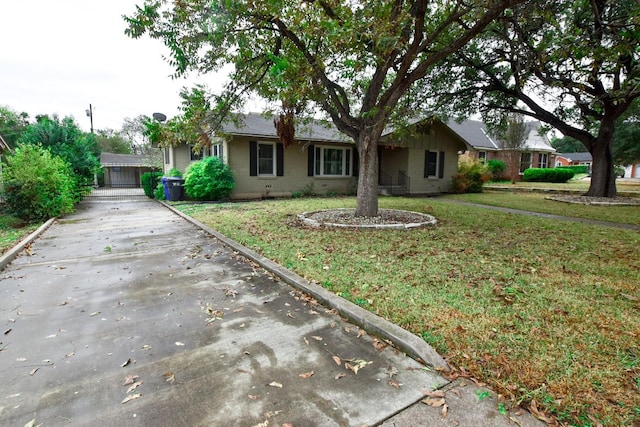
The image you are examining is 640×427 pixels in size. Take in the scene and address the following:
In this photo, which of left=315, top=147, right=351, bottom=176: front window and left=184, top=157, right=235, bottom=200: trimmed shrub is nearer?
left=184, top=157, right=235, bottom=200: trimmed shrub

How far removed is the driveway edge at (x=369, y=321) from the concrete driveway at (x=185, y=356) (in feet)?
0.30

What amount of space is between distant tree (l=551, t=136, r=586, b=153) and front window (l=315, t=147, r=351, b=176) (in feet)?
196

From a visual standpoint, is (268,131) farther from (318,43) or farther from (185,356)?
(185,356)

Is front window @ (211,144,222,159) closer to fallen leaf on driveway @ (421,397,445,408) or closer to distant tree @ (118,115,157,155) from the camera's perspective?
fallen leaf on driveway @ (421,397,445,408)

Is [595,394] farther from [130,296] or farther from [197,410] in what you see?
[130,296]

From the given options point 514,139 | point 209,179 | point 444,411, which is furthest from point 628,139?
point 444,411

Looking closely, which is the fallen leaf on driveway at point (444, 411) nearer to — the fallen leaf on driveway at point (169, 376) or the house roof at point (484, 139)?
the fallen leaf on driveway at point (169, 376)

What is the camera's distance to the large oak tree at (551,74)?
7.78 metres

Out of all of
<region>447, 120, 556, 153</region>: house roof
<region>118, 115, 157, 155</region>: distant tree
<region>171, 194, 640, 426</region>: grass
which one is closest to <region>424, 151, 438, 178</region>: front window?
<region>171, 194, 640, 426</region>: grass

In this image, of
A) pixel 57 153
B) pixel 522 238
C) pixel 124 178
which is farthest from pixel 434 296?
pixel 124 178

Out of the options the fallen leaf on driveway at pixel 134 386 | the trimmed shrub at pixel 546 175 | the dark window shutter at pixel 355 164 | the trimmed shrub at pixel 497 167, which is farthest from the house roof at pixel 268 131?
the trimmed shrub at pixel 546 175

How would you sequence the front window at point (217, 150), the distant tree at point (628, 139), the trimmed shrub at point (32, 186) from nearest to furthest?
1. the trimmed shrub at point (32, 186)
2. the front window at point (217, 150)
3. the distant tree at point (628, 139)

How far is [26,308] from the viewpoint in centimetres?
358

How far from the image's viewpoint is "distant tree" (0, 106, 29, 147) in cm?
3619
